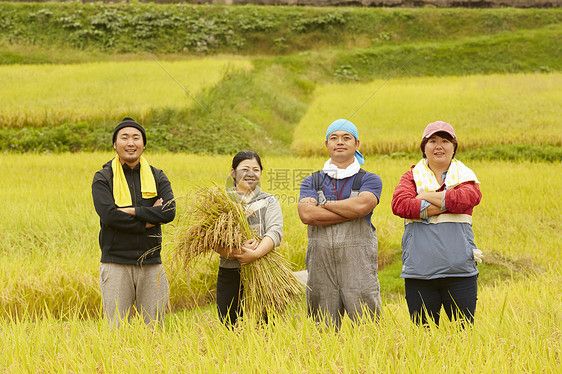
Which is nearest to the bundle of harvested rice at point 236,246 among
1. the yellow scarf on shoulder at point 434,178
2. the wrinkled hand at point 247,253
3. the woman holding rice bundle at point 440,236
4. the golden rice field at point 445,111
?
the wrinkled hand at point 247,253

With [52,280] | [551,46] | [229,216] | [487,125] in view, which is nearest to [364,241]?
[229,216]

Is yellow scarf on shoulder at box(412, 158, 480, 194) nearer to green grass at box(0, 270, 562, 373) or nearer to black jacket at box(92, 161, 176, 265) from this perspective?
green grass at box(0, 270, 562, 373)

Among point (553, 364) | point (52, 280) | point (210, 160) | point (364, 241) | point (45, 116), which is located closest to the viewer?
point (553, 364)

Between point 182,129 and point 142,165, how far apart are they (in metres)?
10.2

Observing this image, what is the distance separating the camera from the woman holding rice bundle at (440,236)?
3.11 meters

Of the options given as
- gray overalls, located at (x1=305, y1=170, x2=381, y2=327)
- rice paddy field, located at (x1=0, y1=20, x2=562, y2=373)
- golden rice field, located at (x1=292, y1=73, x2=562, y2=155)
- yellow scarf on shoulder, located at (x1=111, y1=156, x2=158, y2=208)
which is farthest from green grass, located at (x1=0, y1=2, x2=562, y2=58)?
gray overalls, located at (x1=305, y1=170, x2=381, y2=327)

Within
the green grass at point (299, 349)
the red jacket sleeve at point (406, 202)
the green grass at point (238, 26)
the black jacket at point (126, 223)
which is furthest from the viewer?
the green grass at point (238, 26)

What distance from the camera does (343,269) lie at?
10.9ft

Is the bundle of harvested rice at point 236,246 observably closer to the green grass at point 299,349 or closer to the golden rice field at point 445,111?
the green grass at point 299,349

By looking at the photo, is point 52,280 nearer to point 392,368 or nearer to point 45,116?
point 392,368

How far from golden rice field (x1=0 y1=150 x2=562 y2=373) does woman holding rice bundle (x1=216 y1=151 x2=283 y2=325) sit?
186 millimetres

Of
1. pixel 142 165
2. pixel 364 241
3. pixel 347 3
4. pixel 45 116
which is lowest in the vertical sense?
pixel 364 241

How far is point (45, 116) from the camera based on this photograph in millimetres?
13273

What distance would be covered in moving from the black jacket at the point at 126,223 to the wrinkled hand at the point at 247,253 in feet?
2.28
